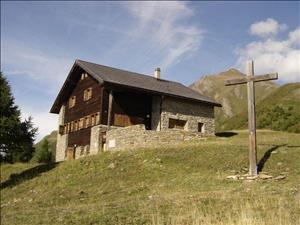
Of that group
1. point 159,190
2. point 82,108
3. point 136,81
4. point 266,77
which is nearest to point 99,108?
point 82,108

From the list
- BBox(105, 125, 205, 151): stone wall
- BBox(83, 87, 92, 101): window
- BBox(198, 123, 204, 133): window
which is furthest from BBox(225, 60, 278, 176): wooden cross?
BBox(83, 87, 92, 101): window

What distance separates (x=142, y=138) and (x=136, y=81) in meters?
10.1

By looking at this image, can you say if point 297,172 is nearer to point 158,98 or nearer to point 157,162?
point 157,162

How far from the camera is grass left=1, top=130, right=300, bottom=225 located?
11.3 meters

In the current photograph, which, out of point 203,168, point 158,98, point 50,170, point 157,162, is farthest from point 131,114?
point 203,168

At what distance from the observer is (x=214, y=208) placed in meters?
11.9

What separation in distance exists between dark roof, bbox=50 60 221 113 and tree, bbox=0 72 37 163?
7217mm

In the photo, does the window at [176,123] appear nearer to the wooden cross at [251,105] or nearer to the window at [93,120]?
the window at [93,120]

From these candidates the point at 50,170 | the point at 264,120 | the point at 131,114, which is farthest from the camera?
the point at 264,120

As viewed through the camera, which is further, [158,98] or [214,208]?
[158,98]

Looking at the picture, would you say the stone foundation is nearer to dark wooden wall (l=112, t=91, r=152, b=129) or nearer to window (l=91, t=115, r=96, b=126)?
dark wooden wall (l=112, t=91, r=152, b=129)

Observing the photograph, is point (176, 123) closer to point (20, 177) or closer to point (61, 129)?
point (61, 129)

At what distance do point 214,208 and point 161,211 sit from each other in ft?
5.07

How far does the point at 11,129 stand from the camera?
29.7 metres
